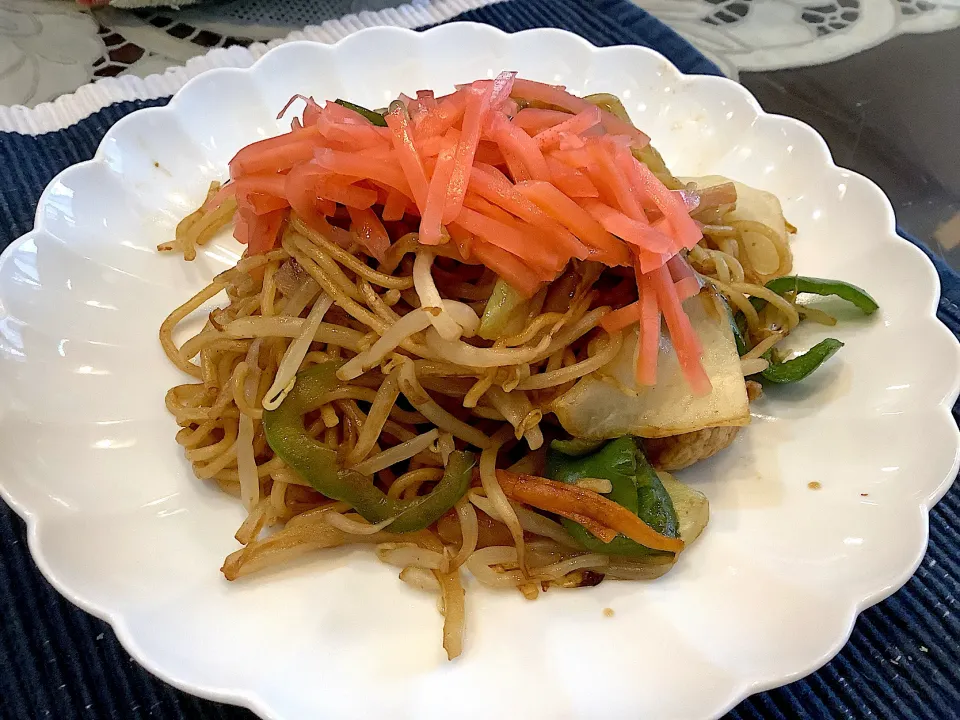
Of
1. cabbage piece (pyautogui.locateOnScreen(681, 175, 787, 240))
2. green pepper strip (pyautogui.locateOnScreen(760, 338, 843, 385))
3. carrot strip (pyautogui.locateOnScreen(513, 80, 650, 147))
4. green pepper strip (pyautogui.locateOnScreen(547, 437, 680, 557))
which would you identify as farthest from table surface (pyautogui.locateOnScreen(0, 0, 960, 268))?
green pepper strip (pyautogui.locateOnScreen(547, 437, 680, 557))

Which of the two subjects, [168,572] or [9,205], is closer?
[168,572]

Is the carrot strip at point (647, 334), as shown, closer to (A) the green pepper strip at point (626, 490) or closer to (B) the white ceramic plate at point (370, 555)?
(A) the green pepper strip at point (626, 490)

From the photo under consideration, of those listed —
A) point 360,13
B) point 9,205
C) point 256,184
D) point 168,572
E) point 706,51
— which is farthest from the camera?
point 706,51

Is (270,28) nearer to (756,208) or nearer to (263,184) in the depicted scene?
(263,184)

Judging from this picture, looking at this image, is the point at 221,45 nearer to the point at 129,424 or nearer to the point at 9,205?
the point at 9,205

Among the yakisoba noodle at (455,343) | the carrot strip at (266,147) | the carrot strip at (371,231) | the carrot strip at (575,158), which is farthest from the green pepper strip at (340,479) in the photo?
the carrot strip at (575,158)

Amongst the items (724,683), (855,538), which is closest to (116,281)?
(724,683)

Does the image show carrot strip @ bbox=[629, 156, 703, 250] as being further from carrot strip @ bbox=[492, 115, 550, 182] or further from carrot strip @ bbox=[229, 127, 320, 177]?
carrot strip @ bbox=[229, 127, 320, 177]
